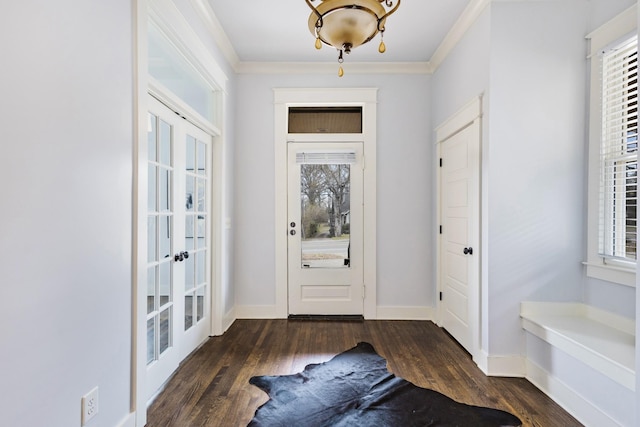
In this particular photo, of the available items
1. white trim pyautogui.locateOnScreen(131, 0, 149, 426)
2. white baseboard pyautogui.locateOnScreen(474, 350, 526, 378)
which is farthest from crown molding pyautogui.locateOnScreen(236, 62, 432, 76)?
white baseboard pyautogui.locateOnScreen(474, 350, 526, 378)

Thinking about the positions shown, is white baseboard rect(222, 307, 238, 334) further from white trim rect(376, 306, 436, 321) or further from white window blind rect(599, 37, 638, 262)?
white window blind rect(599, 37, 638, 262)

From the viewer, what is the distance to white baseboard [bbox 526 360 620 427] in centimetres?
185

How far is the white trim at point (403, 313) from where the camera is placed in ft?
12.5

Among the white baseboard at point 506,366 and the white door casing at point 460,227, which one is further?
the white door casing at point 460,227

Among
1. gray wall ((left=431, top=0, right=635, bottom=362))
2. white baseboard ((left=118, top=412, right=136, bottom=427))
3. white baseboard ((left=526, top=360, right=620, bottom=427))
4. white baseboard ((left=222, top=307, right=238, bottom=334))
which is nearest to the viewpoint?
white baseboard ((left=118, top=412, right=136, bottom=427))

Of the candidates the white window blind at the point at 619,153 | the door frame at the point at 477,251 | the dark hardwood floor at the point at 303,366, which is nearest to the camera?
the dark hardwood floor at the point at 303,366

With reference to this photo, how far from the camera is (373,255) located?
12.6 ft

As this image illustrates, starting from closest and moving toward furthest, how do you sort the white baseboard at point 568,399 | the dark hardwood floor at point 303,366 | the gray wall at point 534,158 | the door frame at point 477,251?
1. the white baseboard at point 568,399
2. the dark hardwood floor at point 303,366
3. the gray wall at point 534,158
4. the door frame at point 477,251

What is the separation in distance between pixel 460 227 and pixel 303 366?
72.9 inches

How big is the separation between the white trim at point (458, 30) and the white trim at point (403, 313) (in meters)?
2.71

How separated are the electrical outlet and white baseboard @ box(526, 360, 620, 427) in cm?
259

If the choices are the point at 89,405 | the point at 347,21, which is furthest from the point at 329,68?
the point at 89,405

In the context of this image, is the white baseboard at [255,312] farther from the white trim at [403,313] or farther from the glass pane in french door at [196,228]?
the white trim at [403,313]

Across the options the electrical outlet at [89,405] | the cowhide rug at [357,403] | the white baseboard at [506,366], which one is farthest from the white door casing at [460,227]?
the electrical outlet at [89,405]
